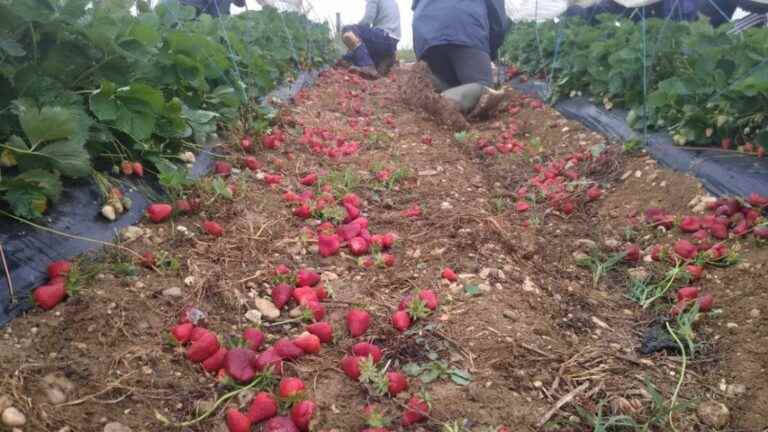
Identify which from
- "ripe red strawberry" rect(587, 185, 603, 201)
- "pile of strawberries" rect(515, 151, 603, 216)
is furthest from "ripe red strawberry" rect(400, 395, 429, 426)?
"ripe red strawberry" rect(587, 185, 603, 201)

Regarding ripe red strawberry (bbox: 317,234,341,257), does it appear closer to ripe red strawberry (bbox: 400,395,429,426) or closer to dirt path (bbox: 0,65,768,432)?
dirt path (bbox: 0,65,768,432)

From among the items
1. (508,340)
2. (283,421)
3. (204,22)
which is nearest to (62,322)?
(283,421)

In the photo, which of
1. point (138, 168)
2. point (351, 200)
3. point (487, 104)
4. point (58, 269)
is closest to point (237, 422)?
point (58, 269)

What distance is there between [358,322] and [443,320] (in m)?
0.31

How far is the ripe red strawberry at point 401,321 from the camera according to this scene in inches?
74.1

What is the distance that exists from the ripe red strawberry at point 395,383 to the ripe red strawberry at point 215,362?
1.63 ft

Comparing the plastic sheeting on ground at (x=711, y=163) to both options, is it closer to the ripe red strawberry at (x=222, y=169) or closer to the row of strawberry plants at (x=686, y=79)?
the row of strawberry plants at (x=686, y=79)

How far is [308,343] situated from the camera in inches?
68.9

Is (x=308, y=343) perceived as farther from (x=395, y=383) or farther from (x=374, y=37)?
(x=374, y=37)

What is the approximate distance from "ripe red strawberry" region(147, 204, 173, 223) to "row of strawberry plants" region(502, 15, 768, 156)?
9.35 feet

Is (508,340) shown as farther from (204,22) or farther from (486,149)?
(204,22)

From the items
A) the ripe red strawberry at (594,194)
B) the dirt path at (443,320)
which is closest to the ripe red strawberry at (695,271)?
the dirt path at (443,320)

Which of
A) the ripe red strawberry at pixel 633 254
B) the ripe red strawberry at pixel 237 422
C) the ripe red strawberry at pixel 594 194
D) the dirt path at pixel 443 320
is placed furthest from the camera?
the ripe red strawberry at pixel 594 194

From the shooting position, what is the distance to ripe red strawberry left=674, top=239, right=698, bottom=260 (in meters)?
2.46
